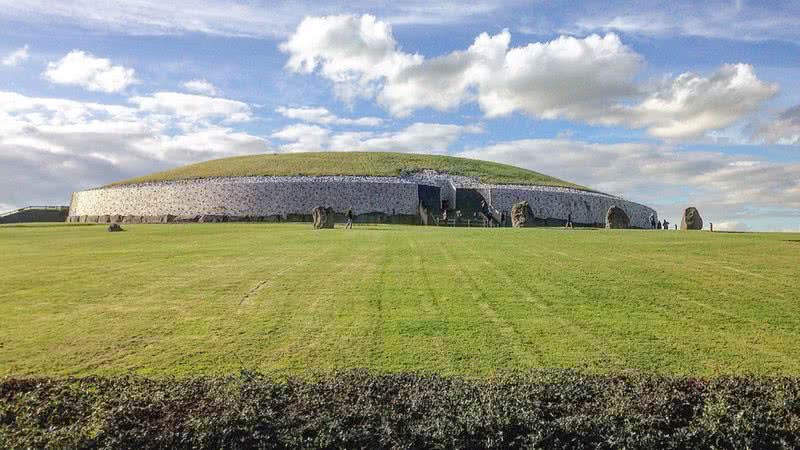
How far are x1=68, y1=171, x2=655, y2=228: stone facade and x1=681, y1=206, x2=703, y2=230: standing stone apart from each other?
2495cm

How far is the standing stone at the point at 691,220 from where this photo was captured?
133 ft

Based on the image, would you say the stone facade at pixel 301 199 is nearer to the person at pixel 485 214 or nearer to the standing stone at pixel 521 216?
the person at pixel 485 214

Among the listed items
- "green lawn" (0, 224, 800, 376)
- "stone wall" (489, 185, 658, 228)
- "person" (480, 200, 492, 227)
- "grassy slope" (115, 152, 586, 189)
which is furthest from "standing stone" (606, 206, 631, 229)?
"grassy slope" (115, 152, 586, 189)

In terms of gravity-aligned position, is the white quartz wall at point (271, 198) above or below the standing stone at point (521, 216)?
above

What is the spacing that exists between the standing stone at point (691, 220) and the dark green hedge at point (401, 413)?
3580 centimetres

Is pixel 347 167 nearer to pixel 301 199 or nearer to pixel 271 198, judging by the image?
pixel 301 199

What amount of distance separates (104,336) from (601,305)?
9.54 meters

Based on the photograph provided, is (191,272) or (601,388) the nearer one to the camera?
(601,388)

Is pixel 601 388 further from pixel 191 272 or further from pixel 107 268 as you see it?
pixel 107 268

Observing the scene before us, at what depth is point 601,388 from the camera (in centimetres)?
730

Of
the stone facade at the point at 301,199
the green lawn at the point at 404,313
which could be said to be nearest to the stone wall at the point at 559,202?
the stone facade at the point at 301,199

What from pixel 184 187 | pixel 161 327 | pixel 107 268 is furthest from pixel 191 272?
pixel 184 187

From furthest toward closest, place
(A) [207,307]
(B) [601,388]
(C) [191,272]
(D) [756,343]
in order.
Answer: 1. (C) [191,272]
2. (A) [207,307]
3. (D) [756,343]
4. (B) [601,388]

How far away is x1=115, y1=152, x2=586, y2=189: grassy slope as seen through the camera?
7450 centimetres
